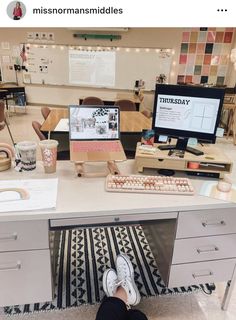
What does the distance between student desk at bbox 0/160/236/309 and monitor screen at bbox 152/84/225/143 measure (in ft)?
1.04

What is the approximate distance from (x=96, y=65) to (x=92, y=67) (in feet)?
0.35

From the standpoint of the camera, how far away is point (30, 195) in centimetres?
121

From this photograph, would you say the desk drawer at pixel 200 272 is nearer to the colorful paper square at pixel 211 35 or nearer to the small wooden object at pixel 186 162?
the small wooden object at pixel 186 162

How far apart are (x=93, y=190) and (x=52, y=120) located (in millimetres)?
1994

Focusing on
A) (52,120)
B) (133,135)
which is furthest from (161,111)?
(52,120)

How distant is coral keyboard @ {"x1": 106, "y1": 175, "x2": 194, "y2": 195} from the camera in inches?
50.6

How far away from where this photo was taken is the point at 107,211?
1141mm

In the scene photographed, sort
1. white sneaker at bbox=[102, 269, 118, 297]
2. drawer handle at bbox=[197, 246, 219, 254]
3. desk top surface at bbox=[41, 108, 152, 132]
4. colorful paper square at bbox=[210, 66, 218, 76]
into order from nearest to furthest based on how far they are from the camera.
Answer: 1. drawer handle at bbox=[197, 246, 219, 254]
2. white sneaker at bbox=[102, 269, 118, 297]
3. desk top surface at bbox=[41, 108, 152, 132]
4. colorful paper square at bbox=[210, 66, 218, 76]

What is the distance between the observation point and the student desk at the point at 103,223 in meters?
1.13

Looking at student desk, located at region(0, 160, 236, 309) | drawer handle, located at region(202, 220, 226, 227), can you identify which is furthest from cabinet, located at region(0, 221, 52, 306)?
drawer handle, located at region(202, 220, 226, 227)

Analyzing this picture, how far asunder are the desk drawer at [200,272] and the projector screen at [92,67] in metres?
5.43

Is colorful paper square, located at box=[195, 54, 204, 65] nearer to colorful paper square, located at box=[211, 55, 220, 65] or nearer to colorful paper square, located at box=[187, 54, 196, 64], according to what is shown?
colorful paper square, located at box=[187, 54, 196, 64]

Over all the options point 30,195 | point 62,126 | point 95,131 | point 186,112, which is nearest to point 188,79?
point 62,126

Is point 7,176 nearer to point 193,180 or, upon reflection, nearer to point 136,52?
point 193,180
